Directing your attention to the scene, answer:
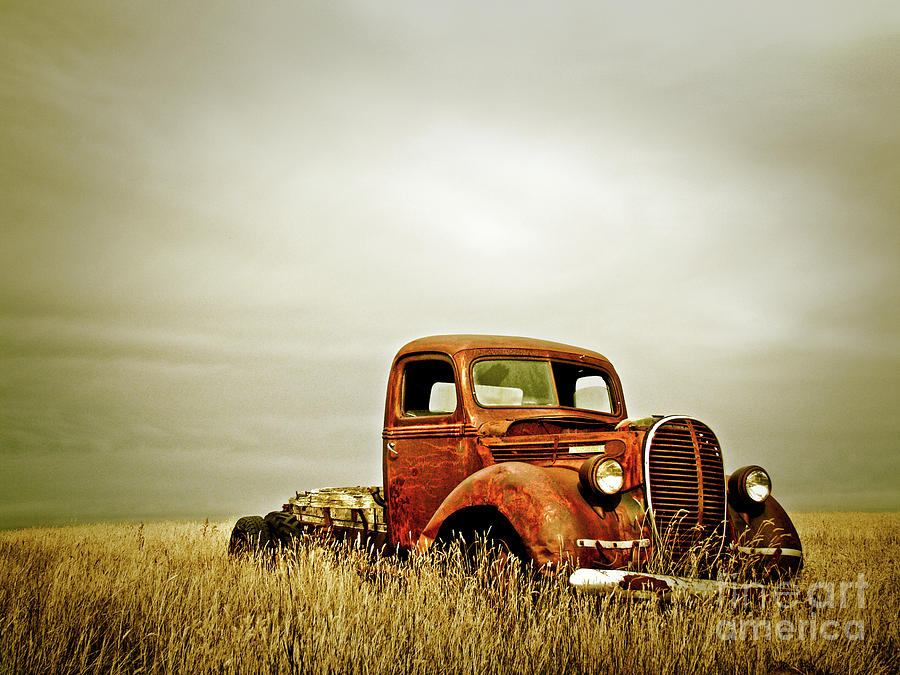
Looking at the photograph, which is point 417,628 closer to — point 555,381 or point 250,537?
point 555,381

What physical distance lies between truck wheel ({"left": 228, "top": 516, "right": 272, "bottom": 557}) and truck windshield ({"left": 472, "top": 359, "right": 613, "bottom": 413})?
3.25m

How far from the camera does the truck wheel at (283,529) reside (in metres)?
8.08

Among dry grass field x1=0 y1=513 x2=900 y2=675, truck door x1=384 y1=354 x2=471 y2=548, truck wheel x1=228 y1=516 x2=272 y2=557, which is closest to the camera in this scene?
dry grass field x1=0 y1=513 x2=900 y2=675

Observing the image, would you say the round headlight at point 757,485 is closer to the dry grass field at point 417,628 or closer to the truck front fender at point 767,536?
the truck front fender at point 767,536

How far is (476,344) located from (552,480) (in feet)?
6.94

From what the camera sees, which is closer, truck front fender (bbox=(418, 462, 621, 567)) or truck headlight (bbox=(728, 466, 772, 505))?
truck front fender (bbox=(418, 462, 621, 567))

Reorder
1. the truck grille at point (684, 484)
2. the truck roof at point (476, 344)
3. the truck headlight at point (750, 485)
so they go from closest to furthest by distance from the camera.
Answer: the truck grille at point (684, 484) → the truck headlight at point (750, 485) → the truck roof at point (476, 344)

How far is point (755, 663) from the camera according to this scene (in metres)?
4.05

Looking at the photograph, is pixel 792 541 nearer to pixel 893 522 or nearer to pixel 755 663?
pixel 755 663

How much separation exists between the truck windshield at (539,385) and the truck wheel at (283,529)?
311 centimetres

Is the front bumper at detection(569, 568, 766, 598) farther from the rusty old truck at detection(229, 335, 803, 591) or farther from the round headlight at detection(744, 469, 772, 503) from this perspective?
the round headlight at detection(744, 469, 772, 503)

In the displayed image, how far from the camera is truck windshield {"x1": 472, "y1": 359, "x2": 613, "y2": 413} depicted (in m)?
6.57

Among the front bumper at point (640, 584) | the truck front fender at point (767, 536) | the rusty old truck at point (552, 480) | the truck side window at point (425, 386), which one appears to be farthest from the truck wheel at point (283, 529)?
the truck front fender at point (767, 536)

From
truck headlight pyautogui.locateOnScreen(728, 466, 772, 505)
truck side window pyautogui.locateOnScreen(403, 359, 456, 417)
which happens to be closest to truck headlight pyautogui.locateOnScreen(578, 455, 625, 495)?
truck headlight pyautogui.locateOnScreen(728, 466, 772, 505)
